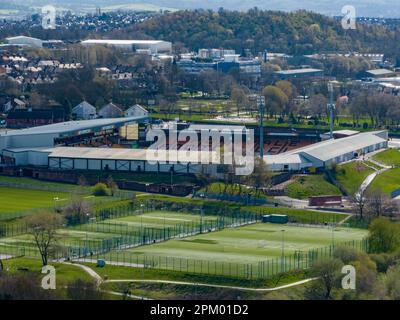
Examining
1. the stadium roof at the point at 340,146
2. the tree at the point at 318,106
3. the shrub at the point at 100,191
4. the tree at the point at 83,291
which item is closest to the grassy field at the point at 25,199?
the shrub at the point at 100,191

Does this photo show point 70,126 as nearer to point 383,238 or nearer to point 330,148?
point 330,148

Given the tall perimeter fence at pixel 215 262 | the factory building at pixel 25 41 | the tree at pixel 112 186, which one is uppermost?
the factory building at pixel 25 41

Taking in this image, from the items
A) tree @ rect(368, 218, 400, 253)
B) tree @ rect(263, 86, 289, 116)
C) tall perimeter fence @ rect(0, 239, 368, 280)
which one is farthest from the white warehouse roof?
tall perimeter fence @ rect(0, 239, 368, 280)

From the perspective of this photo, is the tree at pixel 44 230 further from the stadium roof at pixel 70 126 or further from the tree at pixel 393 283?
the stadium roof at pixel 70 126

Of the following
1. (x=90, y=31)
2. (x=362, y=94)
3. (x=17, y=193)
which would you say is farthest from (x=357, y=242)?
(x=90, y=31)

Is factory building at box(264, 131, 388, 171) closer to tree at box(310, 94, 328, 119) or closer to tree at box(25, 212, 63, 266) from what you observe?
tree at box(310, 94, 328, 119)
